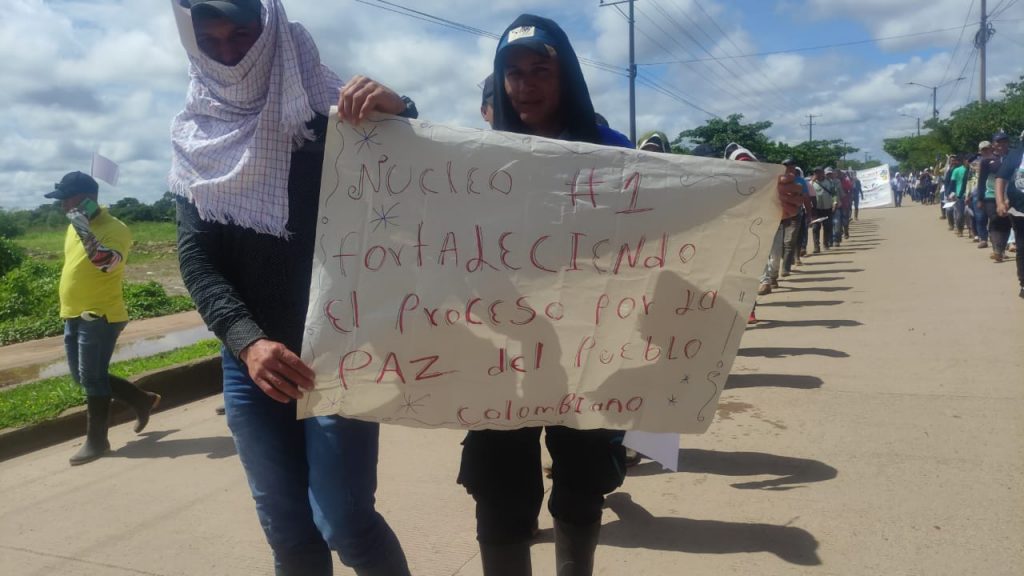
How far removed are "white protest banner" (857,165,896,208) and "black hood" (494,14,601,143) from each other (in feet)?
111

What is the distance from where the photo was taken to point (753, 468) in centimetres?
414

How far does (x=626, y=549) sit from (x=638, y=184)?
1750mm

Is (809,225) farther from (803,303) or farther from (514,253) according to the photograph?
(514,253)

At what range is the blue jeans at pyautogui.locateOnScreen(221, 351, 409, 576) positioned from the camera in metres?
2.19

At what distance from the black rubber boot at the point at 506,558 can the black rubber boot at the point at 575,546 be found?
120 millimetres

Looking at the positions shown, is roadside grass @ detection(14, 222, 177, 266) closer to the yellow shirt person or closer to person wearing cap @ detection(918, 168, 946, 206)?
the yellow shirt person

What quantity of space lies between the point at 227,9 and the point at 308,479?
125 cm

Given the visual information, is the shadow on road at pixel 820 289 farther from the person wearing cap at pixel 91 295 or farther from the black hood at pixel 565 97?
the black hood at pixel 565 97

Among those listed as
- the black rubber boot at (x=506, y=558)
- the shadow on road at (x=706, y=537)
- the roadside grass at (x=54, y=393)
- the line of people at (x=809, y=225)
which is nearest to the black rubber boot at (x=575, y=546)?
the black rubber boot at (x=506, y=558)

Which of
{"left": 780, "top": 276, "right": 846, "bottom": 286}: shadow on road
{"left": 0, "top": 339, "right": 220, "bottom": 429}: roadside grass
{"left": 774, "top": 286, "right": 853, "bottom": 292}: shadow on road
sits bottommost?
{"left": 0, "top": 339, "right": 220, "bottom": 429}: roadside grass

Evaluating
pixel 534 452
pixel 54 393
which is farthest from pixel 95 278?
pixel 534 452

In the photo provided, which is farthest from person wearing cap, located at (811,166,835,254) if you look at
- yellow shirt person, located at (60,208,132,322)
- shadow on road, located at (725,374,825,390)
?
yellow shirt person, located at (60,208,132,322)

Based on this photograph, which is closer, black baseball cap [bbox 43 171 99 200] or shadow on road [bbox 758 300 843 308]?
black baseball cap [bbox 43 171 99 200]

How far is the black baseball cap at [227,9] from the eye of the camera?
2057 millimetres
